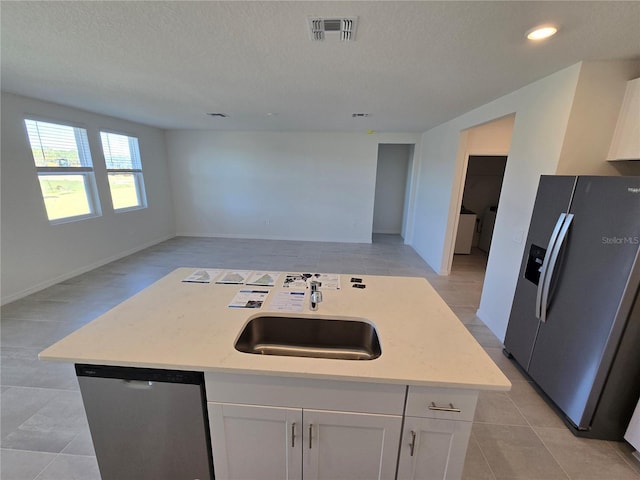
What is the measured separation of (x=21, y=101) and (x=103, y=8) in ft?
10.3

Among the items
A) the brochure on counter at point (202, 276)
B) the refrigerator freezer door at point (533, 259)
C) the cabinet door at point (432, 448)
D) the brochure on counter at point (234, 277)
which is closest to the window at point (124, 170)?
the brochure on counter at point (202, 276)

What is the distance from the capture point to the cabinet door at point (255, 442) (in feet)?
3.52

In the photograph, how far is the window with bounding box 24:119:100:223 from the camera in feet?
11.3

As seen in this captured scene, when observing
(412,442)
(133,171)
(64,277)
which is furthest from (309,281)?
(133,171)

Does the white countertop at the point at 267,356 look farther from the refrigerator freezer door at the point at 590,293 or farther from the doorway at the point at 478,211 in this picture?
the doorway at the point at 478,211

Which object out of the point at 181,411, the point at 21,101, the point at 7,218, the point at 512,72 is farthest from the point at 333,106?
the point at 7,218

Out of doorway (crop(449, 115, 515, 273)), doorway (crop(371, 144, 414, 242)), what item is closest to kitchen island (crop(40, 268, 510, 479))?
doorway (crop(449, 115, 515, 273))

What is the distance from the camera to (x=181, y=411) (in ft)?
3.62

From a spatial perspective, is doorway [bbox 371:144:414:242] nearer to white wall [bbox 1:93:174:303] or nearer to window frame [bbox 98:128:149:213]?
window frame [bbox 98:128:149:213]

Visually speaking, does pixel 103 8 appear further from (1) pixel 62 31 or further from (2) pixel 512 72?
(2) pixel 512 72

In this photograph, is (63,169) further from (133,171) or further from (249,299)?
(249,299)

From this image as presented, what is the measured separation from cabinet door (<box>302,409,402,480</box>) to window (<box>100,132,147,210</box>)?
539 cm

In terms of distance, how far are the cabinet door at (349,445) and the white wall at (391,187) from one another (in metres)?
6.37

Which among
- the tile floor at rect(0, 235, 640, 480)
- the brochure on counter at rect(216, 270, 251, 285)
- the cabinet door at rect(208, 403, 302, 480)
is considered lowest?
the tile floor at rect(0, 235, 640, 480)
